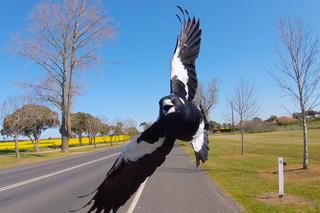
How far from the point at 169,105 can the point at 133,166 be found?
64 cm

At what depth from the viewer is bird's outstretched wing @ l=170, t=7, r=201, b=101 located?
314 cm

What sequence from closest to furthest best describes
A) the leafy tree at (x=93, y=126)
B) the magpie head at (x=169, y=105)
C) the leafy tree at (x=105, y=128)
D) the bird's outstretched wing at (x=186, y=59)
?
the magpie head at (x=169, y=105), the bird's outstretched wing at (x=186, y=59), the leafy tree at (x=93, y=126), the leafy tree at (x=105, y=128)

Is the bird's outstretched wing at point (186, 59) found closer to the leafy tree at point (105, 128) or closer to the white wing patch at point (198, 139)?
the white wing patch at point (198, 139)

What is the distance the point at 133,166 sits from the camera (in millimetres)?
2701

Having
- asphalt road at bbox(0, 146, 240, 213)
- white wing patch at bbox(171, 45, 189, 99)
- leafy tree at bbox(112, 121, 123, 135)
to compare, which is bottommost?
asphalt road at bbox(0, 146, 240, 213)

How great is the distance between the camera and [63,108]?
37.1 meters

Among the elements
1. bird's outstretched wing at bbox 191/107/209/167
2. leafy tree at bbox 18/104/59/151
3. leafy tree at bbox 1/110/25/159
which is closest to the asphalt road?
bird's outstretched wing at bbox 191/107/209/167

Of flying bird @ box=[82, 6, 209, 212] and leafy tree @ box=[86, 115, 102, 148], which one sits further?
leafy tree @ box=[86, 115, 102, 148]

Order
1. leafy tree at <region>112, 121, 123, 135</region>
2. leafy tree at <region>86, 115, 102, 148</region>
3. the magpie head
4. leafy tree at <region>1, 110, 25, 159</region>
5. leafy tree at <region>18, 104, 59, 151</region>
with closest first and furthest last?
the magpie head
leafy tree at <region>1, 110, 25, 159</region>
leafy tree at <region>18, 104, 59, 151</region>
leafy tree at <region>86, 115, 102, 148</region>
leafy tree at <region>112, 121, 123, 135</region>

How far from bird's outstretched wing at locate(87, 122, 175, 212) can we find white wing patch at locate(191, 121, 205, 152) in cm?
18

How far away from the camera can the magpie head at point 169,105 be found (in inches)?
89.2

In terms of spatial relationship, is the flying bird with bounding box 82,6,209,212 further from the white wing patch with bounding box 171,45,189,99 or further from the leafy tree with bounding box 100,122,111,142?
the leafy tree with bounding box 100,122,111,142

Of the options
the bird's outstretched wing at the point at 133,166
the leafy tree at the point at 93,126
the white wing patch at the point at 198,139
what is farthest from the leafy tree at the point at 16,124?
the white wing patch at the point at 198,139

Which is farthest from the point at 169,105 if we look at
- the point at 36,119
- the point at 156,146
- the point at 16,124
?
the point at 36,119
